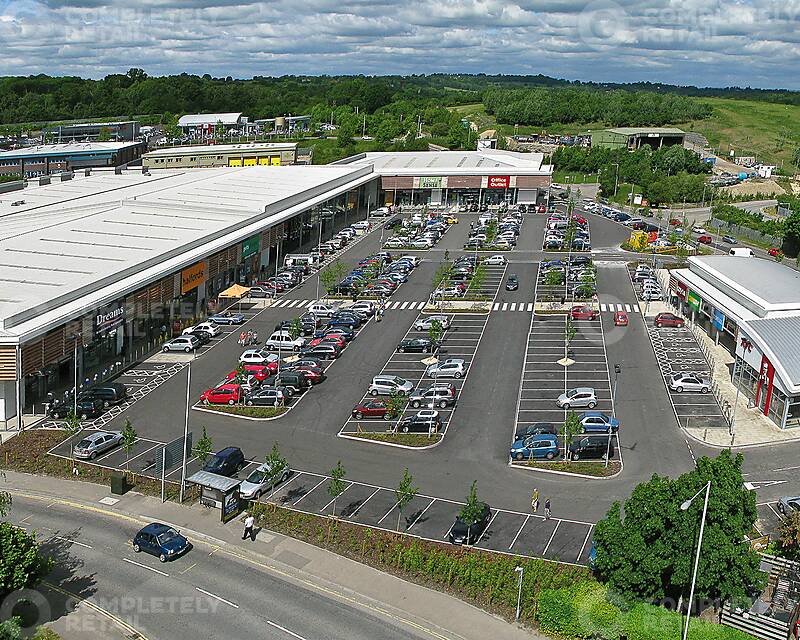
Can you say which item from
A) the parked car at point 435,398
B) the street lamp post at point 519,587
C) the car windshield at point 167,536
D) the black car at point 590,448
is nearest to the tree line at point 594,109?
the parked car at point 435,398

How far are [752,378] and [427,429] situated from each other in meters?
17.7

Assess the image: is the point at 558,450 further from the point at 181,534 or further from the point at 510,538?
the point at 181,534

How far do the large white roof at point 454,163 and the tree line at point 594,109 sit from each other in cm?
5957

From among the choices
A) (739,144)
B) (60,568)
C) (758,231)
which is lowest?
(60,568)

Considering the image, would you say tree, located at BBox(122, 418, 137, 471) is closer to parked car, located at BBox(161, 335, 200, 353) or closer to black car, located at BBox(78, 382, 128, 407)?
black car, located at BBox(78, 382, 128, 407)

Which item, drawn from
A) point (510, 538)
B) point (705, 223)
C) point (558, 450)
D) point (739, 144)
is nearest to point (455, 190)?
point (705, 223)

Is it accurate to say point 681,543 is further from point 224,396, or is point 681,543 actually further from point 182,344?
point 182,344

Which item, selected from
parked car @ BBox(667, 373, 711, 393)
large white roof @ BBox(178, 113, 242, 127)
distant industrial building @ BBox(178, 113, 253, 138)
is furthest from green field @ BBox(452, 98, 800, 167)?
parked car @ BBox(667, 373, 711, 393)

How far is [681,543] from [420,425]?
644 inches

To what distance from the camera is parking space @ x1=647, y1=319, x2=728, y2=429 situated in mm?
40844

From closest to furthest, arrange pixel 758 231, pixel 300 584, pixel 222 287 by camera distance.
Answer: pixel 300 584 → pixel 222 287 → pixel 758 231

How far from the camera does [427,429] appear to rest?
39.2m

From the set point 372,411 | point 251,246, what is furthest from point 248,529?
point 251,246

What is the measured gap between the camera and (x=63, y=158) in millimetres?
122438
